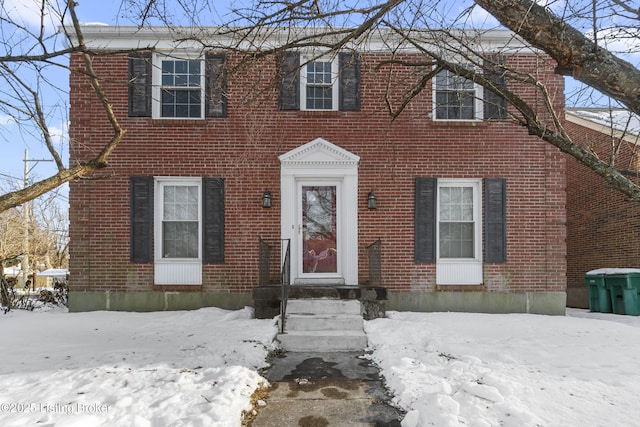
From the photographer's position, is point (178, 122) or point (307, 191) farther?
point (307, 191)

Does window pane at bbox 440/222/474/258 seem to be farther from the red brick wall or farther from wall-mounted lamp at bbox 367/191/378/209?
wall-mounted lamp at bbox 367/191/378/209

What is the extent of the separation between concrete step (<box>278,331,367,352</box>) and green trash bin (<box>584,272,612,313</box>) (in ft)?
22.5

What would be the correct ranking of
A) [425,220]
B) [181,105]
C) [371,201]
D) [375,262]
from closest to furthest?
[375,262], [371,201], [425,220], [181,105]

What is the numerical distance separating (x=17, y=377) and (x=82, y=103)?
5580 millimetres

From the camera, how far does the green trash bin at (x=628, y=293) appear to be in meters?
8.34

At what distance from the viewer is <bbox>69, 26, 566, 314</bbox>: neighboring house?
25.0 ft

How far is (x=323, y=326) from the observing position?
5.93m

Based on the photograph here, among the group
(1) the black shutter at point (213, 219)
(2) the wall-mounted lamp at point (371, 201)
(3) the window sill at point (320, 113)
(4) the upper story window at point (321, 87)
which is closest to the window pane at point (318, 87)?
(4) the upper story window at point (321, 87)

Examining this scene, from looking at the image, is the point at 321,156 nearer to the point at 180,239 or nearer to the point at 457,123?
the point at 457,123

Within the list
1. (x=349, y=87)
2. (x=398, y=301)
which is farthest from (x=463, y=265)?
(x=349, y=87)

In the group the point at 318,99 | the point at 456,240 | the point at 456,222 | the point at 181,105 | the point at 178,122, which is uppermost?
the point at 318,99

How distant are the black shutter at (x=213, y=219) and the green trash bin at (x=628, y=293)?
8567 millimetres

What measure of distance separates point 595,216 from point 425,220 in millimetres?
6268

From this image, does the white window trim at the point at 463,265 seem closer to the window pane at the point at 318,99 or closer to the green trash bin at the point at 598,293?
the window pane at the point at 318,99
